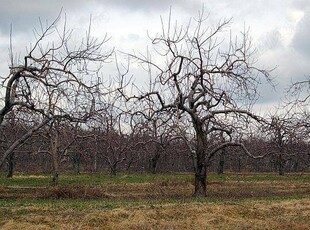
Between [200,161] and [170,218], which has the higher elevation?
[200,161]

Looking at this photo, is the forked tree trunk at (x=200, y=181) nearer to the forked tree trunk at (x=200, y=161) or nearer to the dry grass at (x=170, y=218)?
the forked tree trunk at (x=200, y=161)

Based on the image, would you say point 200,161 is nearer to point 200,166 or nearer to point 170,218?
point 200,166

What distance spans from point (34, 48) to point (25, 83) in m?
1.51

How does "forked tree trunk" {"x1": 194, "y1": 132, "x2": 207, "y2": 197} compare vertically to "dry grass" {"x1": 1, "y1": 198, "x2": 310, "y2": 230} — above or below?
above

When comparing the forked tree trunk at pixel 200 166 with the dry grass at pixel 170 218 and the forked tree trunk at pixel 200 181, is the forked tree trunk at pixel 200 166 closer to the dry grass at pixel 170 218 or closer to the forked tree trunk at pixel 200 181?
the forked tree trunk at pixel 200 181

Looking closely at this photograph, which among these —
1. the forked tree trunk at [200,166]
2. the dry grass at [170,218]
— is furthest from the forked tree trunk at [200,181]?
the dry grass at [170,218]

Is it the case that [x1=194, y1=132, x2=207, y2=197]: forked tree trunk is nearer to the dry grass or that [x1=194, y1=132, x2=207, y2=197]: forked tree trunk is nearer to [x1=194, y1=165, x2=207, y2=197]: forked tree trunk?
[x1=194, y1=165, x2=207, y2=197]: forked tree trunk

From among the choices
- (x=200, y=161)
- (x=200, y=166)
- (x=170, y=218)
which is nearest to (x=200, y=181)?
(x=200, y=166)

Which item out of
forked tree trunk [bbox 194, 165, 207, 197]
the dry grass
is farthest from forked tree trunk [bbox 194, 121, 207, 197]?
the dry grass

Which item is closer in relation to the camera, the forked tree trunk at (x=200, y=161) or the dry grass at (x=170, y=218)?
the dry grass at (x=170, y=218)

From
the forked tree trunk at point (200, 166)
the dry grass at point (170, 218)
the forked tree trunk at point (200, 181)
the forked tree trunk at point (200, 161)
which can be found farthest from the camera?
the forked tree trunk at point (200, 181)

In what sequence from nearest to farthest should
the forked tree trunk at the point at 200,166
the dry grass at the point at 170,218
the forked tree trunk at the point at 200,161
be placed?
the dry grass at the point at 170,218 < the forked tree trunk at the point at 200,161 < the forked tree trunk at the point at 200,166

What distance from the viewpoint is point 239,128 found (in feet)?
61.4

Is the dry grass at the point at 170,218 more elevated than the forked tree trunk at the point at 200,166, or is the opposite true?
the forked tree trunk at the point at 200,166
